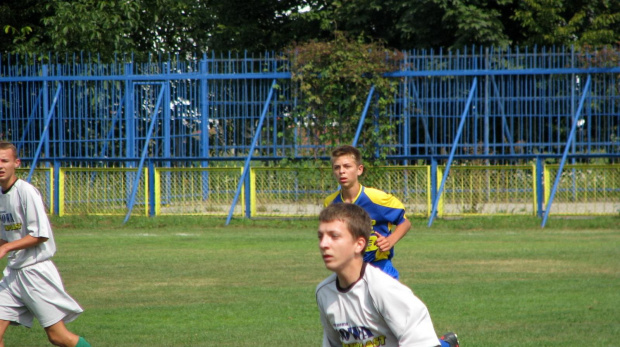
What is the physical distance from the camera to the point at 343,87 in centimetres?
1930

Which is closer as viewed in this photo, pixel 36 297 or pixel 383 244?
pixel 383 244

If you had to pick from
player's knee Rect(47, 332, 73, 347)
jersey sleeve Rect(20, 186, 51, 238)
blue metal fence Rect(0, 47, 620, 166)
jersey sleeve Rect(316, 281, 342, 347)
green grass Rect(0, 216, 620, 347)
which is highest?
blue metal fence Rect(0, 47, 620, 166)

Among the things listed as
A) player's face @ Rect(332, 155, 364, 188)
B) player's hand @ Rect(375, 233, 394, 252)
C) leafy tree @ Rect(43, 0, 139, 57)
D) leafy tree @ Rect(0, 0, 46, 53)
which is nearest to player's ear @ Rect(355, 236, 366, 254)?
player's hand @ Rect(375, 233, 394, 252)

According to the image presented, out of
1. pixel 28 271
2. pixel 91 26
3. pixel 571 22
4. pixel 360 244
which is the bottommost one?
pixel 28 271

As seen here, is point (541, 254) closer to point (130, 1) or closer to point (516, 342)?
point (516, 342)

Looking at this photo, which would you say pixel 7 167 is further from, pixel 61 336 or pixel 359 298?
pixel 359 298

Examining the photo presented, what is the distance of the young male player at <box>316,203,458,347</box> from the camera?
4.08 metres

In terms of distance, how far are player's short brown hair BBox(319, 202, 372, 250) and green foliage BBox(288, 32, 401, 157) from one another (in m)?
14.8

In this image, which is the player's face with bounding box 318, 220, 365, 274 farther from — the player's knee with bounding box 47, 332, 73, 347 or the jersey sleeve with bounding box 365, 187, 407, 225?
the player's knee with bounding box 47, 332, 73, 347

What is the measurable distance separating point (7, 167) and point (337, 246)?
377cm

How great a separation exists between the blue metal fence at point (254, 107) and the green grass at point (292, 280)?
214 cm

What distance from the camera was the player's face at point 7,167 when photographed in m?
6.95

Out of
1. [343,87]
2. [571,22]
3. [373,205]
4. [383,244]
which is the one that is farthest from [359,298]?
[571,22]

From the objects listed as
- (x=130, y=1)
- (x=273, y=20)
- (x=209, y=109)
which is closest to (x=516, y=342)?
(x=209, y=109)
